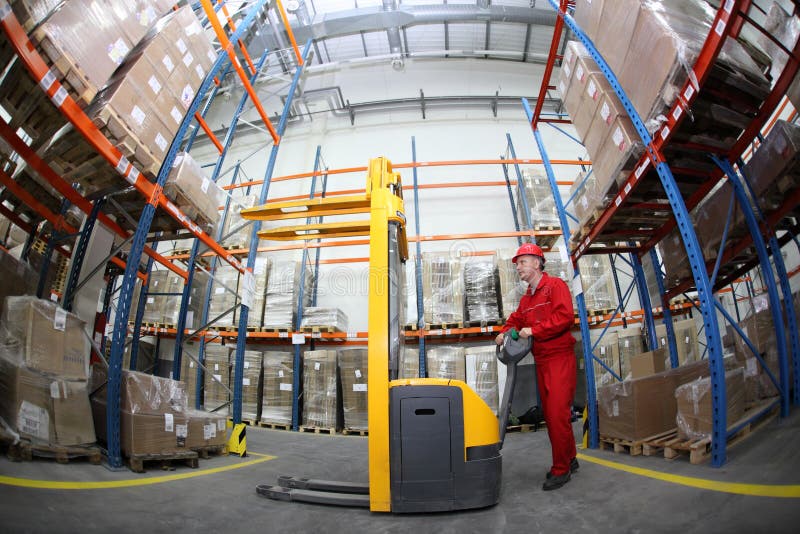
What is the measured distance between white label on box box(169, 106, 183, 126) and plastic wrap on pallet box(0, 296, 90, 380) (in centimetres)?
213

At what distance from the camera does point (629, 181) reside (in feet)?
11.2

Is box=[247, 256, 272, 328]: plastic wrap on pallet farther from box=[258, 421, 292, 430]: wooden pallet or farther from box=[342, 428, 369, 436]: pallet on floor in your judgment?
box=[342, 428, 369, 436]: pallet on floor

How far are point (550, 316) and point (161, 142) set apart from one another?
409 cm

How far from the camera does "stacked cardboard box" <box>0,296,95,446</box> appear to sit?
2.57 m

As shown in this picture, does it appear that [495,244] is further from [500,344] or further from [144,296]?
[144,296]

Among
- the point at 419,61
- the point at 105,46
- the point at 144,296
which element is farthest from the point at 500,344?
the point at 419,61

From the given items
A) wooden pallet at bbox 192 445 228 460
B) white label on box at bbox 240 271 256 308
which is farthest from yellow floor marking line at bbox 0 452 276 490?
white label on box at bbox 240 271 256 308

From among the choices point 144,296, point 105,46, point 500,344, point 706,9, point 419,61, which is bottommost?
point 500,344

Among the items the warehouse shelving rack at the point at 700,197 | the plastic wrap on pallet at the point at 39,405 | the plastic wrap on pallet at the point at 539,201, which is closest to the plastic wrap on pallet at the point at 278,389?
the plastic wrap on pallet at the point at 39,405

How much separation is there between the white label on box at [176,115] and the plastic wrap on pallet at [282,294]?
415 centimetres

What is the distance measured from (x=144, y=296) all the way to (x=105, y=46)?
3438 mm

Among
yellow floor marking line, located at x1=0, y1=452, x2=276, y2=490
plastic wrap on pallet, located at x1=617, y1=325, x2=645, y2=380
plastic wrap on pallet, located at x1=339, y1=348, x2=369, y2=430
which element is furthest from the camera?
plastic wrap on pallet, located at x1=617, y1=325, x2=645, y2=380

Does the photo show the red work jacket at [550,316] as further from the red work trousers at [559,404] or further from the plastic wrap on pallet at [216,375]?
the plastic wrap on pallet at [216,375]

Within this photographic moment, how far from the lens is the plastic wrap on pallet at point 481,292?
23.2ft
